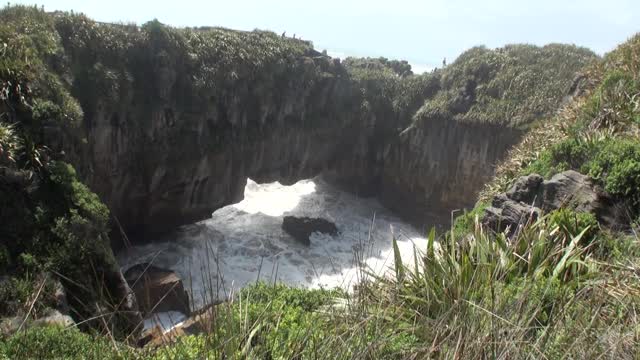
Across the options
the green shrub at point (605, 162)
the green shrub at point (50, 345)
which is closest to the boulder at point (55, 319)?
the green shrub at point (50, 345)

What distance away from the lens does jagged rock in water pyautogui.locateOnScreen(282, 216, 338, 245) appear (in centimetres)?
2873

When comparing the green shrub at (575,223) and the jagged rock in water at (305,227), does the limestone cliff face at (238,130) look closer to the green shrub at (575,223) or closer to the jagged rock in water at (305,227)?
the jagged rock in water at (305,227)

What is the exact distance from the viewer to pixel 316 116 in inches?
1268

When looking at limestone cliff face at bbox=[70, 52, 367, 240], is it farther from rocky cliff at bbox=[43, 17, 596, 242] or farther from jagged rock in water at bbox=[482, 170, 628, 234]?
jagged rock in water at bbox=[482, 170, 628, 234]

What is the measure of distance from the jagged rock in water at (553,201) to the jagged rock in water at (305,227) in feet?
58.0

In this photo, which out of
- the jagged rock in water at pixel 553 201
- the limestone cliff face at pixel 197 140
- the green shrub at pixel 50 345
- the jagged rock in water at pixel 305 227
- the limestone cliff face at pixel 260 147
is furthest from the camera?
the jagged rock in water at pixel 305 227

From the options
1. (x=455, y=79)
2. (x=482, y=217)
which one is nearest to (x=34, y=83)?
(x=482, y=217)

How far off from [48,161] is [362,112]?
22882mm

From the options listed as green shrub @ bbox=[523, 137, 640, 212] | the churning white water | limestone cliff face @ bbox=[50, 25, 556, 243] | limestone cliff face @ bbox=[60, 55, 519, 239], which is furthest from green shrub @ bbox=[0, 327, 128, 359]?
limestone cliff face @ bbox=[60, 55, 519, 239]

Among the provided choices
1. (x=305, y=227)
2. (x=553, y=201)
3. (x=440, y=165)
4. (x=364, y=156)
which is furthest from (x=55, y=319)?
(x=364, y=156)

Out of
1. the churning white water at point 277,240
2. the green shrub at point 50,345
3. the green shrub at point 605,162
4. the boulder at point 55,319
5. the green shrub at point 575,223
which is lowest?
the churning white water at point 277,240

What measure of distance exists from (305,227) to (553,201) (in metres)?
19.3

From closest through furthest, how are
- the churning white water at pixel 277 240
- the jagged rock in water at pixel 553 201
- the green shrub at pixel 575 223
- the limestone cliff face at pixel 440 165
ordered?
1. the green shrub at pixel 575 223
2. the jagged rock in water at pixel 553 201
3. the churning white water at pixel 277 240
4. the limestone cliff face at pixel 440 165

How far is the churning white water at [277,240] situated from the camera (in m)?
23.4
